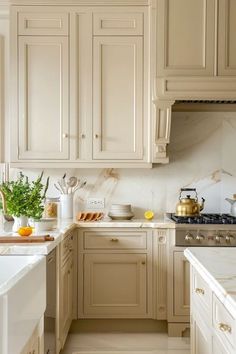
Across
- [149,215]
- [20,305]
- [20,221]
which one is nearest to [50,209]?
[149,215]

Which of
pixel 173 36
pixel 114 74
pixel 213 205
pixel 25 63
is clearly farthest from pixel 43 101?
pixel 213 205

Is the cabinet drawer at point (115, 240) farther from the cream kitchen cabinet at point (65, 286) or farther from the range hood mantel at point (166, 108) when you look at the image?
the range hood mantel at point (166, 108)

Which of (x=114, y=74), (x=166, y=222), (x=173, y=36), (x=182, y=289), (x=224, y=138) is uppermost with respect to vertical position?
(x=173, y=36)

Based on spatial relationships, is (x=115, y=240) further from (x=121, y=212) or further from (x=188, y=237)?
(x=188, y=237)

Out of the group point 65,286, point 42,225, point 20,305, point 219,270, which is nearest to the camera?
point 20,305

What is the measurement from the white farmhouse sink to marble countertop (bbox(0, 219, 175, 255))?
68 cm

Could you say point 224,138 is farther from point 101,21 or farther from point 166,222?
point 101,21

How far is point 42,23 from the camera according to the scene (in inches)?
143

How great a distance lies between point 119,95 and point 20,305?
8.74 feet

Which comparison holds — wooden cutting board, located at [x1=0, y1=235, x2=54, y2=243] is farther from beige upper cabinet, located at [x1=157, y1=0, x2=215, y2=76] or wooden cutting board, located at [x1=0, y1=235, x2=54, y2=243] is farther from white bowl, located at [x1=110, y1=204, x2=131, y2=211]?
beige upper cabinet, located at [x1=157, y1=0, x2=215, y2=76]

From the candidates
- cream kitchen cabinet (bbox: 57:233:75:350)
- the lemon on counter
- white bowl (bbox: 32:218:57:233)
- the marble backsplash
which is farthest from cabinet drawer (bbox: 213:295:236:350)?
the marble backsplash

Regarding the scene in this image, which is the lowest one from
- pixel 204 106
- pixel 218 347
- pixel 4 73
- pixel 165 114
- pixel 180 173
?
pixel 218 347

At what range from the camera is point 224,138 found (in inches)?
158

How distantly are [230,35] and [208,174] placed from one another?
121 cm
